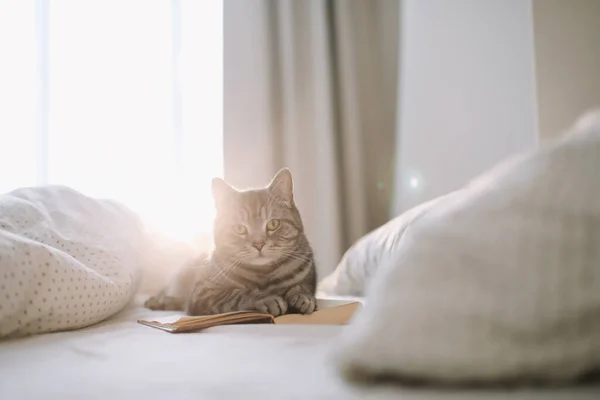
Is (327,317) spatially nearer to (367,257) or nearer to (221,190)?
(367,257)

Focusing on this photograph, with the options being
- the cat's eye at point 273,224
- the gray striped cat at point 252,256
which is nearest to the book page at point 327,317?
the gray striped cat at point 252,256

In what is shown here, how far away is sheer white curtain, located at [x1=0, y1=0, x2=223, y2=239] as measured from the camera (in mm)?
2229

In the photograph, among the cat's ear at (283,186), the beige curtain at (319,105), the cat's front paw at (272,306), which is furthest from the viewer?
the beige curtain at (319,105)

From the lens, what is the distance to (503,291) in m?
0.37

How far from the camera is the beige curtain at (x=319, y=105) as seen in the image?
7.07ft

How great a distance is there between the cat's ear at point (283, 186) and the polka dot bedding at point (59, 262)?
0.39m

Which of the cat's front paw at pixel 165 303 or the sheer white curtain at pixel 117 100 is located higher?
the sheer white curtain at pixel 117 100

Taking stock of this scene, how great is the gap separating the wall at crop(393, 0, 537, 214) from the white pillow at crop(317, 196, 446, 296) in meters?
0.25

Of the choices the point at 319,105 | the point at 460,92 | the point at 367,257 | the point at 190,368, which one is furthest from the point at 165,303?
the point at 319,105

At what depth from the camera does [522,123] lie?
1.02m

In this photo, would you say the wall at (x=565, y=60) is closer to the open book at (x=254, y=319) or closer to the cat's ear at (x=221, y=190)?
the open book at (x=254, y=319)

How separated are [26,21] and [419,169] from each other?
1927 mm

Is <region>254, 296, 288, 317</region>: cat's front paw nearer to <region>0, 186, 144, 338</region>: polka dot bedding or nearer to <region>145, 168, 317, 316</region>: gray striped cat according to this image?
<region>145, 168, 317, 316</region>: gray striped cat

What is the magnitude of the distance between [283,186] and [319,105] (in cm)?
100
